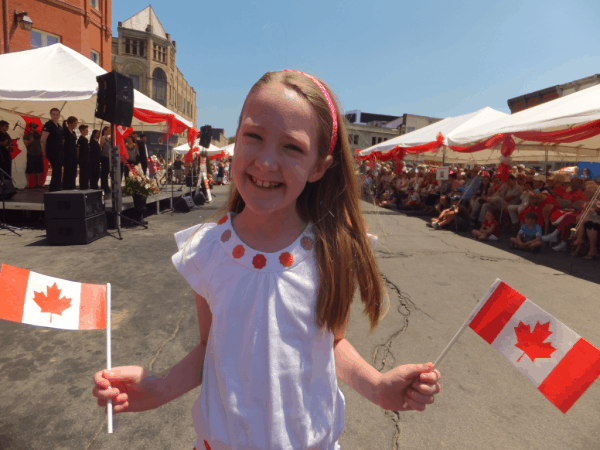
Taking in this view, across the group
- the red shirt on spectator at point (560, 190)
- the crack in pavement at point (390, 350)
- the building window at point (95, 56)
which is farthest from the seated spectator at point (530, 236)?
the building window at point (95, 56)

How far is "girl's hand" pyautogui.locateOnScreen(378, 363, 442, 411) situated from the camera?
0.84 metres

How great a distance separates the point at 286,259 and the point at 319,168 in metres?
0.25

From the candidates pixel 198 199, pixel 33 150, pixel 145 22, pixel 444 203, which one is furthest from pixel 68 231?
pixel 145 22

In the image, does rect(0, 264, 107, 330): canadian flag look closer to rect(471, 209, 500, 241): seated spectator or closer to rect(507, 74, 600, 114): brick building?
rect(471, 209, 500, 241): seated spectator

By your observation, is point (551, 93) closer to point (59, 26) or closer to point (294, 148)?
point (59, 26)

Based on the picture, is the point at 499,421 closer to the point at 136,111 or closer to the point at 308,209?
the point at 308,209

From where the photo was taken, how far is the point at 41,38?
1625 cm

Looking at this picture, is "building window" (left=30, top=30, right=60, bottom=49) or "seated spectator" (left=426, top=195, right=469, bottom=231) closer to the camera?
"seated spectator" (left=426, top=195, right=469, bottom=231)

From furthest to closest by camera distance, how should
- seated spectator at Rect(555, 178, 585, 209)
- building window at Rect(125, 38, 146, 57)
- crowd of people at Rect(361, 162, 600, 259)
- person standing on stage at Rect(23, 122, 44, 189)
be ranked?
building window at Rect(125, 38, 146, 57) < person standing on stage at Rect(23, 122, 44, 189) < seated spectator at Rect(555, 178, 585, 209) < crowd of people at Rect(361, 162, 600, 259)

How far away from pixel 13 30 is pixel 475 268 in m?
18.5

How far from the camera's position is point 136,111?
8281 mm

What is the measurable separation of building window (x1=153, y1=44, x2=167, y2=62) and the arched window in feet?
5.17

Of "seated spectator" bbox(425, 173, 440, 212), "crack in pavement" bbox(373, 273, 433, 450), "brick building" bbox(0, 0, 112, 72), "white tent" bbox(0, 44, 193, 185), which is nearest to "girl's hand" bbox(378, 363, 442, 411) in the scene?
"crack in pavement" bbox(373, 273, 433, 450)

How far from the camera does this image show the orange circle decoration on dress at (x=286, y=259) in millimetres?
864
